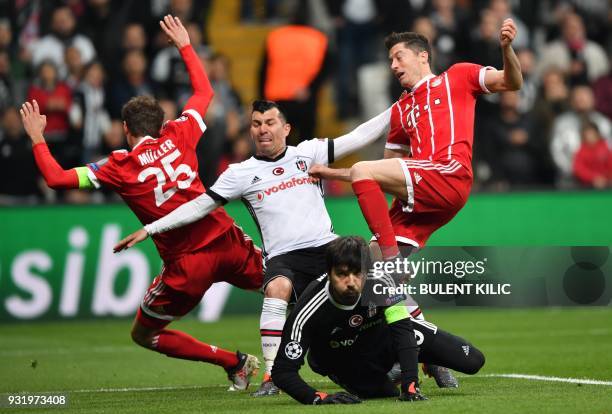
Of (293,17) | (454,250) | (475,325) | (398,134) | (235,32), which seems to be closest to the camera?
(398,134)

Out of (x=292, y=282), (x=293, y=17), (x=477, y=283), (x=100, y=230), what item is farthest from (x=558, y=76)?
(x=292, y=282)

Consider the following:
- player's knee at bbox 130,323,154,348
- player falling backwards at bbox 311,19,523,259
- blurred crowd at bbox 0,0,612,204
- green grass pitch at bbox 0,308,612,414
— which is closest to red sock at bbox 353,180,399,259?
player falling backwards at bbox 311,19,523,259

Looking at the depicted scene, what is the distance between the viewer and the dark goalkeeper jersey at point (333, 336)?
8008mm

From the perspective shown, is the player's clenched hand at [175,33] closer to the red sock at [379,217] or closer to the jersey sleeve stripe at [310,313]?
the red sock at [379,217]

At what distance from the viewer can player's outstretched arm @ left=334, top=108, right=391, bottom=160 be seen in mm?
9719

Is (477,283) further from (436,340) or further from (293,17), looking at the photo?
(293,17)

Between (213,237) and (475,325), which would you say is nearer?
(213,237)

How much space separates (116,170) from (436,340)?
2834 millimetres

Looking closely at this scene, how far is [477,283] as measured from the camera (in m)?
10.0

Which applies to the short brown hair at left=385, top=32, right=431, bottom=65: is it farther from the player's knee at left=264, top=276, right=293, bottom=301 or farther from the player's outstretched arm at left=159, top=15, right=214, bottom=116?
the player's knee at left=264, top=276, right=293, bottom=301

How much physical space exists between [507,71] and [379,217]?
1386 mm

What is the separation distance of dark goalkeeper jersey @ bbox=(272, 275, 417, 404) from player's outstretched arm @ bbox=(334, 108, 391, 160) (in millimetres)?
1827

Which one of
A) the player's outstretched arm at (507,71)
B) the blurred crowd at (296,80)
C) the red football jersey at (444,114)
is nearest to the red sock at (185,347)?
the red football jersey at (444,114)

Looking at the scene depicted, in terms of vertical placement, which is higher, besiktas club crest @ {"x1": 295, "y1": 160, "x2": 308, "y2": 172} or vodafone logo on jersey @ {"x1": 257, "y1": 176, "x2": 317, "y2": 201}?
besiktas club crest @ {"x1": 295, "y1": 160, "x2": 308, "y2": 172}
